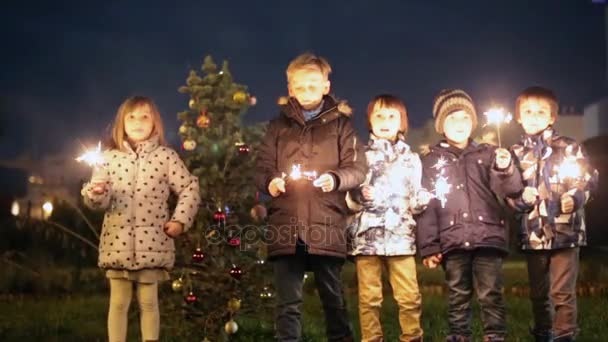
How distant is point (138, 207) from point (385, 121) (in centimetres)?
189

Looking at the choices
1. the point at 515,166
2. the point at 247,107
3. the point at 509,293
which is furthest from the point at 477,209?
the point at 509,293

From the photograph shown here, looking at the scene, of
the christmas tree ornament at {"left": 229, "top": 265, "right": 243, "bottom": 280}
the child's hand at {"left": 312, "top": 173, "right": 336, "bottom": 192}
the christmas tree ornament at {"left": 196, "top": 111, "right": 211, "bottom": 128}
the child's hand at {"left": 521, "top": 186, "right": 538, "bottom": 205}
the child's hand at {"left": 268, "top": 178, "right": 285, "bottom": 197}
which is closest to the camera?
the child's hand at {"left": 312, "top": 173, "right": 336, "bottom": 192}

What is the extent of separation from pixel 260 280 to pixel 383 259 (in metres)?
1.35

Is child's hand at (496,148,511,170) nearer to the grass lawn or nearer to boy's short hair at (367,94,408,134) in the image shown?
boy's short hair at (367,94,408,134)

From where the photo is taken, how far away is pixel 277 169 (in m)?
5.07

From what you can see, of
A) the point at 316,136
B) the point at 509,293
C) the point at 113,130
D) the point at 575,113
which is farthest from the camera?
the point at 575,113

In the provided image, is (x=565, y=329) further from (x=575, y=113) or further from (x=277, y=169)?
(x=575, y=113)

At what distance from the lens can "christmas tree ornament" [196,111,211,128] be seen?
6.35m

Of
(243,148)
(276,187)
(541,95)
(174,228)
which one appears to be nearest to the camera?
(276,187)

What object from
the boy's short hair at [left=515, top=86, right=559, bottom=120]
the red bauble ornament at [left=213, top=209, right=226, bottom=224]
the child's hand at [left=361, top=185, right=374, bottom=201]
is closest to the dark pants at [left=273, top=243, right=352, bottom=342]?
the child's hand at [left=361, top=185, right=374, bottom=201]

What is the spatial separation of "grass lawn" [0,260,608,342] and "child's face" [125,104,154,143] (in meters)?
1.71

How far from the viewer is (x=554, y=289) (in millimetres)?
5406

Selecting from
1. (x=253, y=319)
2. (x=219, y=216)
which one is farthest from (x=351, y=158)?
(x=253, y=319)

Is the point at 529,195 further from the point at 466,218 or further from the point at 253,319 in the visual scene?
the point at 253,319
